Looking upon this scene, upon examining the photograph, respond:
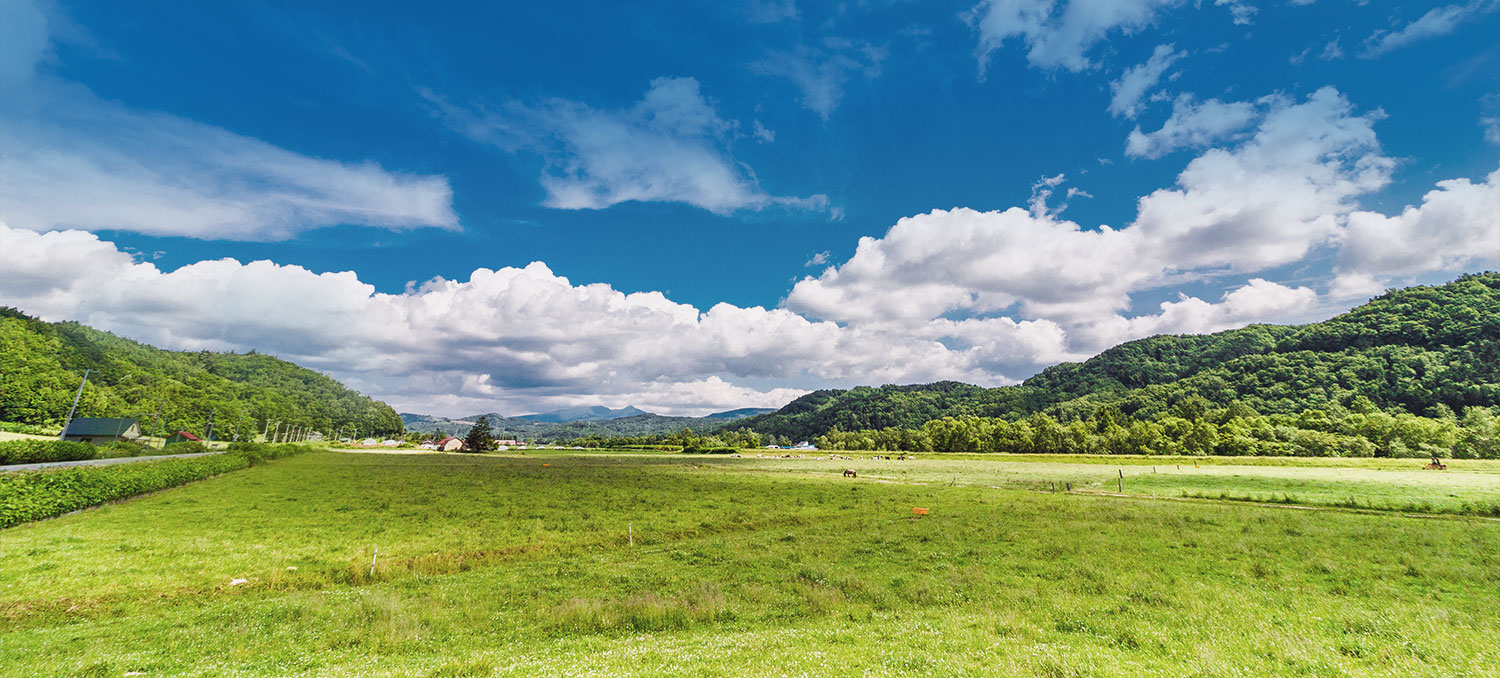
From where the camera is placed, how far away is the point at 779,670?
508 inches

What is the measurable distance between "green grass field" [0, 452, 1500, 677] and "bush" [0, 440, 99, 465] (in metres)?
27.9

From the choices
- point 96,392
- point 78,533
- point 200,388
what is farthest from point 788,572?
point 200,388

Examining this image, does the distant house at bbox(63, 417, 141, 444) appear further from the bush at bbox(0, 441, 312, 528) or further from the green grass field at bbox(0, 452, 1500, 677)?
the green grass field at bbox(0, 452, 1500, 677)

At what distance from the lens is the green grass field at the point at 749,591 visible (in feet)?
45.6

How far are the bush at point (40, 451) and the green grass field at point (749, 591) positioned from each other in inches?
1100

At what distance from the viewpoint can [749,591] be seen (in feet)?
69.4

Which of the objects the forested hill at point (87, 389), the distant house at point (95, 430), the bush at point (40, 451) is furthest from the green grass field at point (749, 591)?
the forested hill at point (87, 389)

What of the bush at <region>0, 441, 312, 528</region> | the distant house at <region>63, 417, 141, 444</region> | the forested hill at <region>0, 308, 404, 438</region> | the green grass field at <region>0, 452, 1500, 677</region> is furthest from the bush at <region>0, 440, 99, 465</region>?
the distant house at <region>63, 417, 141, 444</region>

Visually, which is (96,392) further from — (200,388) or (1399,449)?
(1399,449)

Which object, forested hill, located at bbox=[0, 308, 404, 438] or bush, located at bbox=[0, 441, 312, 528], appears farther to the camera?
forested hill, located at bbox=[0, 308, 404, 438]

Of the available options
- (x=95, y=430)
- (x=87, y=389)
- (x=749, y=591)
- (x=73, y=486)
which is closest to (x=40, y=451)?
(x=73, y=486)

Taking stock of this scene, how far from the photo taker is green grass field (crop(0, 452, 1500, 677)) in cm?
1390

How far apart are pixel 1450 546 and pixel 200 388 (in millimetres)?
266088

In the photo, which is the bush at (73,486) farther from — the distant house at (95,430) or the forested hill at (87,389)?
the distant house at (95,430)
